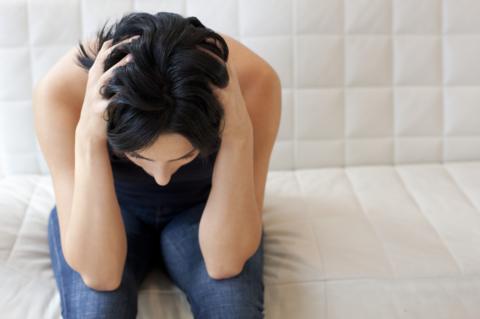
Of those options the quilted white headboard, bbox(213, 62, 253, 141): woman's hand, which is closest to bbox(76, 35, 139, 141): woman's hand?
bbox(213, 62, 253, 141): woman's hand

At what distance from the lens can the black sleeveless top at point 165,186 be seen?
3.83ft

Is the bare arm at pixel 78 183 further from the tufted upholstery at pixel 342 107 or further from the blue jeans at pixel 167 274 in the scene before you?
the tufted upholstery at pixel 342 107

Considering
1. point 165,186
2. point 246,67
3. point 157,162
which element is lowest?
point 165,186

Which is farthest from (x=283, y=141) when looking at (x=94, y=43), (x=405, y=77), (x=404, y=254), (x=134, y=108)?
(x=134, y=108)

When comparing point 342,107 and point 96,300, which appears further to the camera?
point 342,107

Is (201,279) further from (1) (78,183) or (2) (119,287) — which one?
(1) (78,183)

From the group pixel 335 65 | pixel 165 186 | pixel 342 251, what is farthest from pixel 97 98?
pixel 335 65

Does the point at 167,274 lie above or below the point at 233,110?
below

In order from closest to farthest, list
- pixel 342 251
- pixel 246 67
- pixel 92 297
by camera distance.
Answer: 1. pixel 92 297
2. pixel 246 67
3. pixel 342 251

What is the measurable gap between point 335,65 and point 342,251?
1.65 ft

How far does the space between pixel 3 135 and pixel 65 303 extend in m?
0.62

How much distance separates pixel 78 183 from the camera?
1066 mm

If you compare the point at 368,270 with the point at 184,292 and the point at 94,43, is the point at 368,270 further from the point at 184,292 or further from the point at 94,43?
the point at 94,43

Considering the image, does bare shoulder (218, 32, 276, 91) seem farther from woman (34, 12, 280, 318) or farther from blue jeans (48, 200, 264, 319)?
blue jeans (48, 200, 264, 319)
